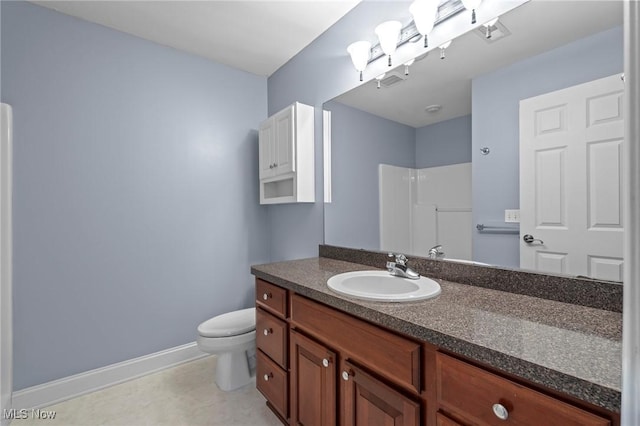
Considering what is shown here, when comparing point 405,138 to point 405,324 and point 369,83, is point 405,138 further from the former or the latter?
point 405,324

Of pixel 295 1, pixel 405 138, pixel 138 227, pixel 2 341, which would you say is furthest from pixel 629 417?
pixel 138 227

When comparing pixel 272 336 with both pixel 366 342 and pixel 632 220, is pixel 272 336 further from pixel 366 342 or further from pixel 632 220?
pixel 632 220

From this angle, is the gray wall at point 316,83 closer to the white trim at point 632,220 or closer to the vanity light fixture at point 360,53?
the vanity light fixture at point 360,53

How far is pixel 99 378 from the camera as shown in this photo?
193 cm

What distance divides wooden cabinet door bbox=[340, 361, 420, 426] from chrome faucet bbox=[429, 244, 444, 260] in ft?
2.17

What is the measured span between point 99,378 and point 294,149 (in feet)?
6.59

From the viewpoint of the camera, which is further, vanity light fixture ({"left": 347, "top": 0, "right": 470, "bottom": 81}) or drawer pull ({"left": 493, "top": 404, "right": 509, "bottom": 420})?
vanity light fixture ({"left": 347, "top": 0, "right": 470, "bottom": 81})

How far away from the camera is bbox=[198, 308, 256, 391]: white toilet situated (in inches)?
72.6

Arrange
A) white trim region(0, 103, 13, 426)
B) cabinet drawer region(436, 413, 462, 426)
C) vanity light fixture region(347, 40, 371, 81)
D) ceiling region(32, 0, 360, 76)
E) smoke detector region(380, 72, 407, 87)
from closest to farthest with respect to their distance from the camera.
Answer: cabinet drawer region(436, 413, 462, 426) < white trim region(0, 103, 13, 426) < smoke detector region(380, 72, 407, 87) < vanity light fixture region(347, 40, 371, 81) < ceiling region(32, 0, 360, 76)

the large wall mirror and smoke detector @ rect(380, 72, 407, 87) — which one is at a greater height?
smoke detector @ rect(380, 72, 407, 87)

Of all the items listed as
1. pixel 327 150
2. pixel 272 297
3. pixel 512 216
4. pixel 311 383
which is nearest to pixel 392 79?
pixel 327 150

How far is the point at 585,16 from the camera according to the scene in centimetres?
96

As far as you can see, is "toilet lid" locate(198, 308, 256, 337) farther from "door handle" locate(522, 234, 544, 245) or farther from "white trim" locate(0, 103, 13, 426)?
"door handle" locate(522, 234, 544, 245)

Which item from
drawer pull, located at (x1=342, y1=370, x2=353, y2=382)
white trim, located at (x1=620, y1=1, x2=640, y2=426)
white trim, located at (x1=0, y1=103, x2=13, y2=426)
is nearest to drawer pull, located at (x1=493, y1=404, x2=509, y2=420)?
white trim, located at (x1=620, y1=1, x2=640, y2=426)
